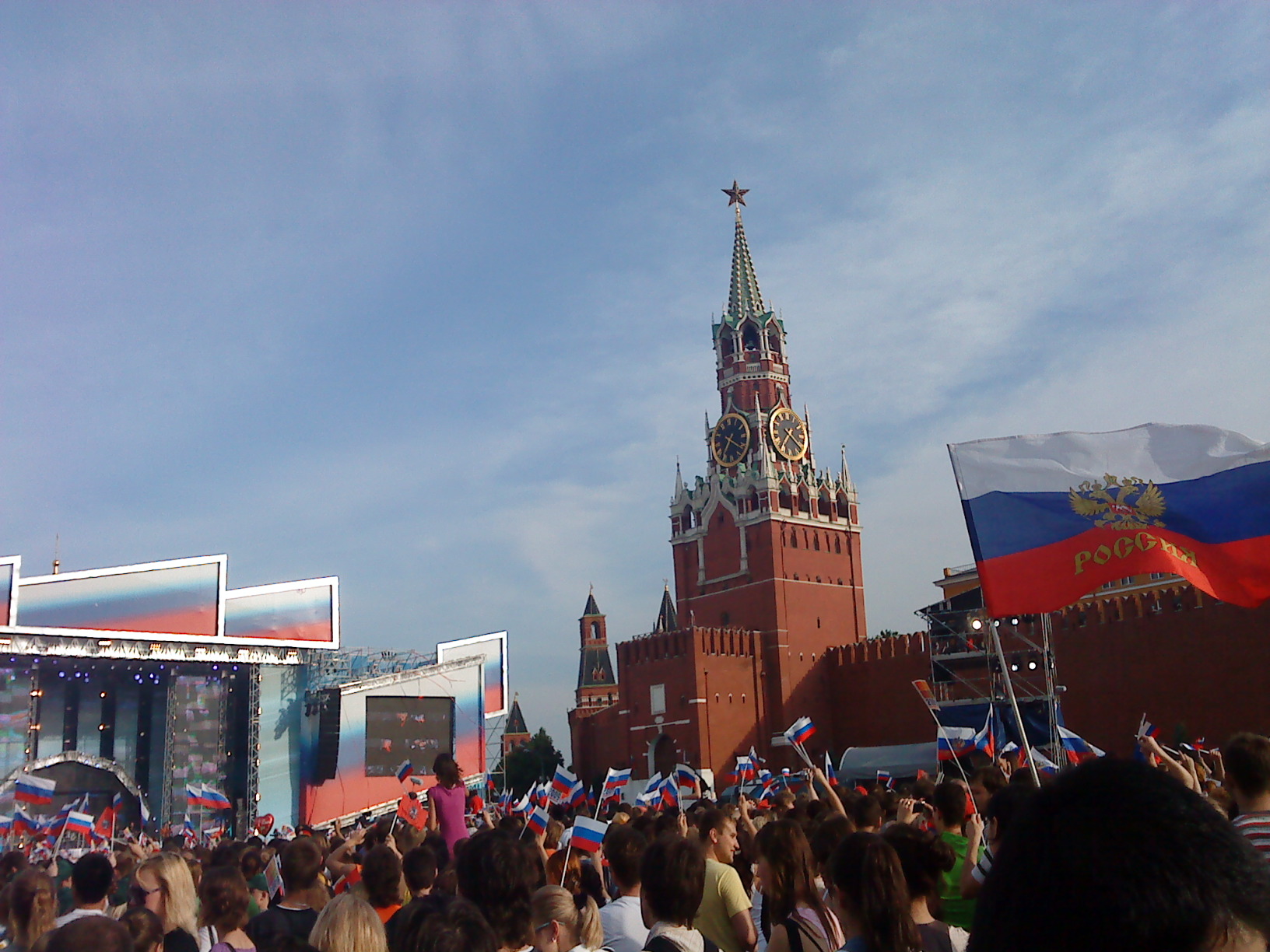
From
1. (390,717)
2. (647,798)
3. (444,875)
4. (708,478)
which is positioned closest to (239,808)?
(390,717)

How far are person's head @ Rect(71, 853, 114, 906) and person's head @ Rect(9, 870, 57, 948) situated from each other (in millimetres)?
293

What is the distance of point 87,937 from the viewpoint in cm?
286

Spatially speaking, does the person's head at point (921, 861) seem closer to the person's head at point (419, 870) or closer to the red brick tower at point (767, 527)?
the person's head at point (419, 870)

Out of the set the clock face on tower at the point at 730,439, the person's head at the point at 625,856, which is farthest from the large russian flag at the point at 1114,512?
the clock face on tower at the point at 730,439

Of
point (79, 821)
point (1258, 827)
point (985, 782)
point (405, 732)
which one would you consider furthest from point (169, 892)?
point (405, 732)

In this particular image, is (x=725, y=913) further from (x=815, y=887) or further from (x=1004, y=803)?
(x=1004, y=803)

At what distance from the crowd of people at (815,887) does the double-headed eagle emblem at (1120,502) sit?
2.35 m

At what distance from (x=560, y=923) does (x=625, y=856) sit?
1.08 meters

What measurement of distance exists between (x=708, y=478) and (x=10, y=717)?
33.6 m

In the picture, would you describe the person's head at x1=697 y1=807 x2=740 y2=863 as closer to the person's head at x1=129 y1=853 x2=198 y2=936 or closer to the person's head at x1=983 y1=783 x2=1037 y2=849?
the person's head at x1=983 y1=783 x2=1037 y2=849

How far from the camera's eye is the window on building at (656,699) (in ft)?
160

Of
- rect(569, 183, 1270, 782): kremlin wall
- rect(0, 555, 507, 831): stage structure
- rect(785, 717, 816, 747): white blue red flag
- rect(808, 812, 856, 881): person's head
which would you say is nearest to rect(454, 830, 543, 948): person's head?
rect(808, 812, 856, 881): person's head

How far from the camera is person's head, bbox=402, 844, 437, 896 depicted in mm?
5043

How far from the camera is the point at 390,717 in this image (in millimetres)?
37438
